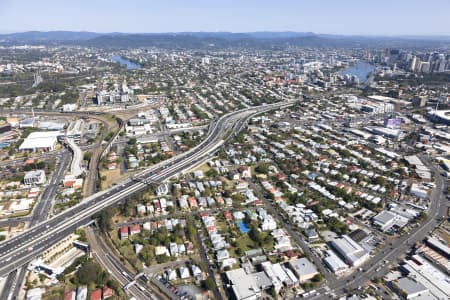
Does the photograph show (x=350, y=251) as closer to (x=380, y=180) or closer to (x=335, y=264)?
(x=335, y=264)

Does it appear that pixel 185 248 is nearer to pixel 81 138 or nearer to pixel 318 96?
pixel 81 138

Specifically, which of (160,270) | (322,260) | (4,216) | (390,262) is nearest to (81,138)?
(4,216)

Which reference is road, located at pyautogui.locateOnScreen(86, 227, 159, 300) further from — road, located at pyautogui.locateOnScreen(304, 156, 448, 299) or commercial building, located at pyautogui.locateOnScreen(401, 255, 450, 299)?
commercial building, located at pyautogui.locateOnScreen(401, 255, 450, 299)

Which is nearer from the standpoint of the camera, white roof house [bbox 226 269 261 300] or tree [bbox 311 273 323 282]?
white roof house [bbox 226 269 261 300]

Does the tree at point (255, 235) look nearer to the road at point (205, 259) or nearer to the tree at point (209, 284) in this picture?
the road at point (205, 259)

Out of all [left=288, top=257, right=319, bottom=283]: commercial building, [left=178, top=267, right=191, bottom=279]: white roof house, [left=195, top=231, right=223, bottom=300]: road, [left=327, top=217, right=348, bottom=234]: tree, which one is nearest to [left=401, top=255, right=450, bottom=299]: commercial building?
[left=327, top=217, right=348, bottom=234]: tree

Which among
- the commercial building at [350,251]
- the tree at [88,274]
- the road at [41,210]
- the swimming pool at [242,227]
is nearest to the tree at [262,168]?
the swimming pool at [242,227]
